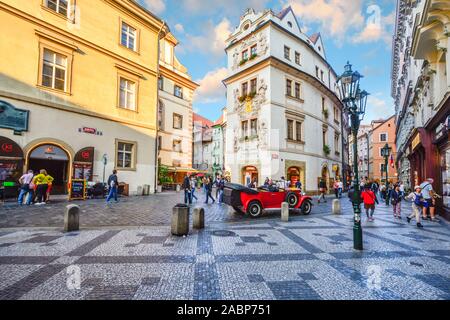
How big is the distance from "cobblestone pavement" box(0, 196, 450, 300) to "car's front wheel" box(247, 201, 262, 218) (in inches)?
113

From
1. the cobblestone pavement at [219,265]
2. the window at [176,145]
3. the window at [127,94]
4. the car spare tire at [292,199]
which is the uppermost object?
the window at [127,94]

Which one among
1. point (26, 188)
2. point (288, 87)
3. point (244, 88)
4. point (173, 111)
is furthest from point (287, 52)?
point (26, 188)

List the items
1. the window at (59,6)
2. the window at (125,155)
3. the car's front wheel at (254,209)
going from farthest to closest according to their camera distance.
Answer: the window at (125,155), the window at (59,6), the car's front wheel at (254,209)

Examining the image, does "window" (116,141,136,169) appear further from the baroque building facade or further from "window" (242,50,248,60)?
the baroque building facade

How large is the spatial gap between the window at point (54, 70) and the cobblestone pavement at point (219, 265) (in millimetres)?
10858

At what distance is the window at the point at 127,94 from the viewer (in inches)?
718

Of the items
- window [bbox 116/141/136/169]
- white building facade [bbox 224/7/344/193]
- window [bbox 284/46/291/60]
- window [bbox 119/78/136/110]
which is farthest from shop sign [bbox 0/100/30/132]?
window [bbox 284/46/291/60]

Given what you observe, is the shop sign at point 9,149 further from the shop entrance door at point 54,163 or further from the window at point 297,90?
the window at point 297,90

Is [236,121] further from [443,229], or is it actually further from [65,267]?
[65,267]

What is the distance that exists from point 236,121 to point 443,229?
1852 centimetres

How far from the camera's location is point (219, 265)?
15.2 ft

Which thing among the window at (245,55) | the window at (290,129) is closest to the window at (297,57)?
the window at (245,55)

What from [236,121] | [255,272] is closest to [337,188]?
[236,121]

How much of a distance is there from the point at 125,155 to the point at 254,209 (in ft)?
39.2
